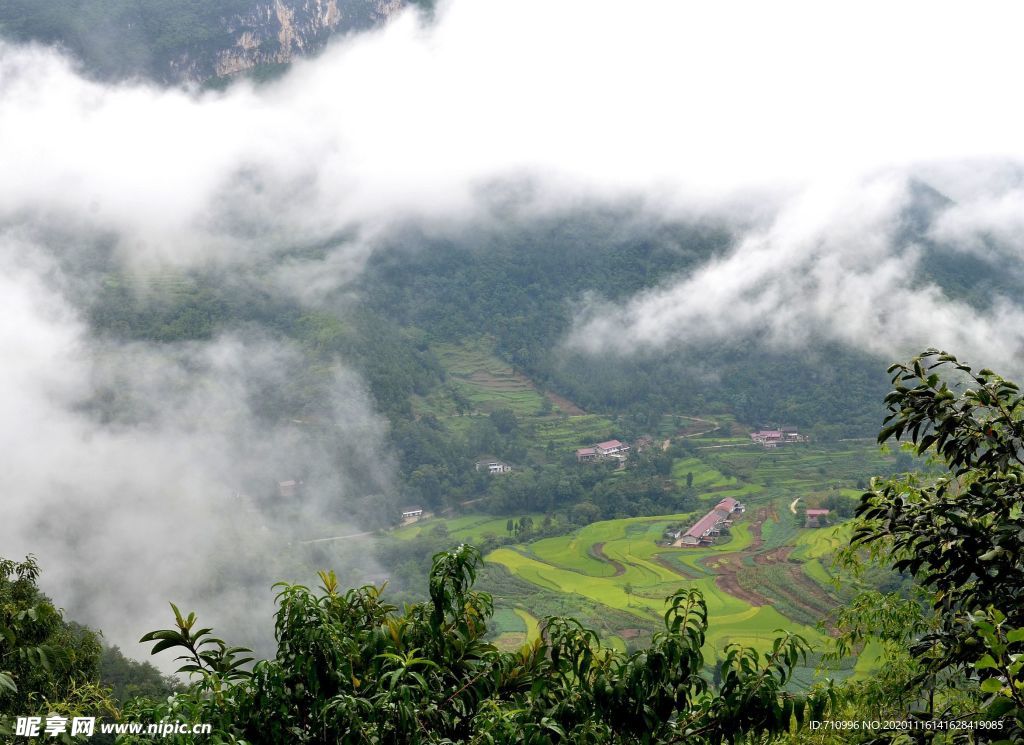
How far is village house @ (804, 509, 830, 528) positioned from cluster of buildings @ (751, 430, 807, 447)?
20.6 meters

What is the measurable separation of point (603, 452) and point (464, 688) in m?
66.0

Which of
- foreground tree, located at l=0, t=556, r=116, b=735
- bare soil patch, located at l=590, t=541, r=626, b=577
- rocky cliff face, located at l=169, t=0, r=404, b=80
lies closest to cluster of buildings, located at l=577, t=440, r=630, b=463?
bare soil patch, located at l=590, t=541, r=626, b=577

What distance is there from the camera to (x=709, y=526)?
5034 cm

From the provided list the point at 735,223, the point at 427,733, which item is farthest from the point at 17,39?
the point at 427,733

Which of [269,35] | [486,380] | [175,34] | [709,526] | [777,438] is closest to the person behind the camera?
[709,526]

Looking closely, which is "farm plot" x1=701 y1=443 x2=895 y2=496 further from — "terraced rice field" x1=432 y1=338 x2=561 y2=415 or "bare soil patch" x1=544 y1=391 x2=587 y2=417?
"terraced rice field" x1=432 y1=338 x2=561 y2=415

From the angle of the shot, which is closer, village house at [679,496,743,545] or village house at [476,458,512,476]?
village house at [679,496,743,545]

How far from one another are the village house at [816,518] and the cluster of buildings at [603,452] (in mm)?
20672

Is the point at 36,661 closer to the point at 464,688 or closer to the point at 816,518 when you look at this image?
the point at 464,688

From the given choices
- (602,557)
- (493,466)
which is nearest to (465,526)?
(493,466)

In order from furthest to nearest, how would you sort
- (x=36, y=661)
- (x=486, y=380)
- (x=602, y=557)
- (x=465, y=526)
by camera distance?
(x=486, y=380) → (x=465, y=526) → (x=602, y=557) → (x=36, y=661)

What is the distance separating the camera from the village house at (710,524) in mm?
49094

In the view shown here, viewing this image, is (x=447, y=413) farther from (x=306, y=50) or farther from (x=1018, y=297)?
A: (x=306, y=50)

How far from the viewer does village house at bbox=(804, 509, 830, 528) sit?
48344mm
